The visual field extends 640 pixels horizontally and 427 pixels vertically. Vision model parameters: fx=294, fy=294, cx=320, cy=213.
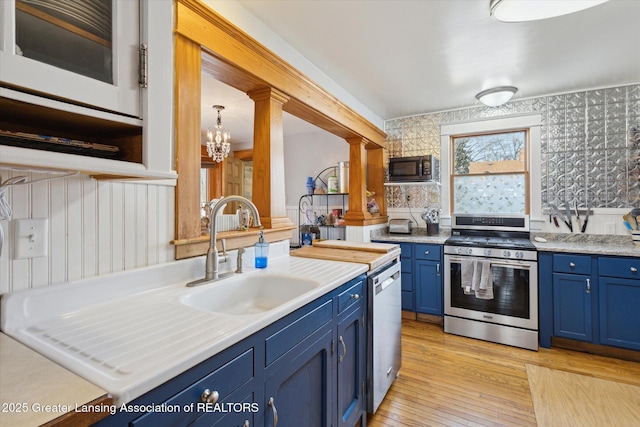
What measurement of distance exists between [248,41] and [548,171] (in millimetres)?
3263

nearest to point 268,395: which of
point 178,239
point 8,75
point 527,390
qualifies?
point 178,239

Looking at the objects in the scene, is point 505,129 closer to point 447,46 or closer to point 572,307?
point 447,46

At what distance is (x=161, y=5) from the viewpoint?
93 centimetres

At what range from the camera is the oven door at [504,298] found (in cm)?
270

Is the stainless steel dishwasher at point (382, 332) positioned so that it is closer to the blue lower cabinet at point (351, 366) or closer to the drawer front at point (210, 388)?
the blue lower cabinet at point (351, 366)

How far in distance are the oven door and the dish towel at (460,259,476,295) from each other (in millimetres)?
35

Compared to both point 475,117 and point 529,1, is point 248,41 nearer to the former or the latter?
point 529,1

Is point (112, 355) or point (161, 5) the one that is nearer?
point (112, 355)

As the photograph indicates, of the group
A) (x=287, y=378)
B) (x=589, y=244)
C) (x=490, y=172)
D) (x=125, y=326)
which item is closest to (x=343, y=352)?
(x=287, y=378)

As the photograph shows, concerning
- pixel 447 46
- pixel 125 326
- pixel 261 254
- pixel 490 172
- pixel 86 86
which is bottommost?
pixel 125 326

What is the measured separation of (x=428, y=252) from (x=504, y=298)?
0.80m

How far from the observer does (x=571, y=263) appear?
2.57 metres

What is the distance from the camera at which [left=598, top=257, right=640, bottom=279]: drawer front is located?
2375 mm

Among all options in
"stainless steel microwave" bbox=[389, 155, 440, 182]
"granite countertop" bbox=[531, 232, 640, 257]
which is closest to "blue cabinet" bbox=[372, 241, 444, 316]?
"stainless steel microwave" bbox=[389, 155, 440, 182]
